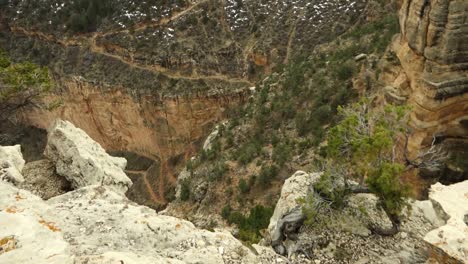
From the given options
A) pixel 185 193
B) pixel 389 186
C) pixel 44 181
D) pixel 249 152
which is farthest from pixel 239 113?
pixel 389 186

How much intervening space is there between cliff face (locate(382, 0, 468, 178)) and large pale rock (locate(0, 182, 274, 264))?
9.80 meters

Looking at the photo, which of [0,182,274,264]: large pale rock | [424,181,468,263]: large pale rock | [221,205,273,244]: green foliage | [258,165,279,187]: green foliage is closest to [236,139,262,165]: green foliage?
[258,165,279,187]: green foliage

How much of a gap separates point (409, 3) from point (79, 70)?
3642 cm

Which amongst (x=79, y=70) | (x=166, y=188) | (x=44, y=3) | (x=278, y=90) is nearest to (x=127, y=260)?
(x=278, y=90)

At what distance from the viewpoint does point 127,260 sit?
8.23 meters

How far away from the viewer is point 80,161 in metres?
14.9

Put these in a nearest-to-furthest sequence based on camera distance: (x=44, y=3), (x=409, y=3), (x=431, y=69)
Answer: (x=431, y=69)
(x=409, y=3)
(x=44, y=3)

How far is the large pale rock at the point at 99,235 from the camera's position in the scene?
27.6ft

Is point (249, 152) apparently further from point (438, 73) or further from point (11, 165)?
point (11, 165)

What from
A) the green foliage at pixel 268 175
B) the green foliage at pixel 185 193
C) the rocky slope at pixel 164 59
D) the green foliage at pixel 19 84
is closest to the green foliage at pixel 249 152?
the green foliage at pixel 268 175

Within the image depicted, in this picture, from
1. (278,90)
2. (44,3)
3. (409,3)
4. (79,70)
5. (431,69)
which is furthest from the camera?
(44,3)

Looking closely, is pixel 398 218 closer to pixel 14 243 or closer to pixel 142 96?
pixel 14 243

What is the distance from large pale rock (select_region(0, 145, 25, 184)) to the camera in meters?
12.6

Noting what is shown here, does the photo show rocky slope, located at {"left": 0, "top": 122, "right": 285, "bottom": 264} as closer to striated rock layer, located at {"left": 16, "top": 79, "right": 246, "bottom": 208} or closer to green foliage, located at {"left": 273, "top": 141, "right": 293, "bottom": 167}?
green foliage, located at {"left": 273, "top": 141, "right": 293, "bottom": 167}
